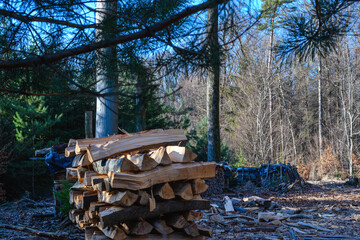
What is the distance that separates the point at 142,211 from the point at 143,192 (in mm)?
181

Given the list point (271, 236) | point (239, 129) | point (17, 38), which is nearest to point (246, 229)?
point (271, 236)

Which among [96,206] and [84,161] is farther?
[84,161]

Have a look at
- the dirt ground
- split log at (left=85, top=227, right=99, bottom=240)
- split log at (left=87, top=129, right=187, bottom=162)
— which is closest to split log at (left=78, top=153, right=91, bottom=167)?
split log at (left=87, top=129, right=187, bottom=162)

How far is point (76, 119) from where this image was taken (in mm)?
10750

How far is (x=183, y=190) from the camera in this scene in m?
3.12

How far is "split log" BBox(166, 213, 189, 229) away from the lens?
3.19 metres

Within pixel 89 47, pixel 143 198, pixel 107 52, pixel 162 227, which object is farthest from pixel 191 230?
pixel 107 52

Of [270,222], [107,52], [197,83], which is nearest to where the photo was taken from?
[107,52]

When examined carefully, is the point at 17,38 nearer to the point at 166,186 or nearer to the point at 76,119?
the point at 166,186

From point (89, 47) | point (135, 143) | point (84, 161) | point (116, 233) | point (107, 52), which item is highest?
point (107, 52)

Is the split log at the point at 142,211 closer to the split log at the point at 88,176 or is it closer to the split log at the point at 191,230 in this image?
the split log at the point at 191,230

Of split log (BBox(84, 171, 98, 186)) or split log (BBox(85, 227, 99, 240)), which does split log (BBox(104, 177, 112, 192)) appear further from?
split log (BBox(85, 227, 99, 240))

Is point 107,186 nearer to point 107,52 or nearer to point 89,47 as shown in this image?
point 89,47

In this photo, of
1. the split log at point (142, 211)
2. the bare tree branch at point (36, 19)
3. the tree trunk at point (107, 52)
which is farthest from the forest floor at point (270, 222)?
the bare tree branch at point (36, 19)
